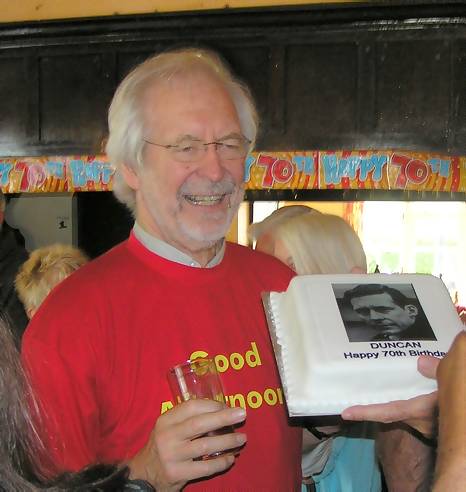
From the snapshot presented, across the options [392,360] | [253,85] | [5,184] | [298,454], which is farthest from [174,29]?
[392,360]

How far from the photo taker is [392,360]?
3.76 ft

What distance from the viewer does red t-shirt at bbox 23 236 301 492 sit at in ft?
4.67

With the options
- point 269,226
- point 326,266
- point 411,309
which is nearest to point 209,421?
point 411,309

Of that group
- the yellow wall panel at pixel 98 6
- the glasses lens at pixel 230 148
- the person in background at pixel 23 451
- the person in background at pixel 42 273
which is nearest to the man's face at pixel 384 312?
the person in background at pixel 23 451

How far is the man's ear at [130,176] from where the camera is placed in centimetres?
175

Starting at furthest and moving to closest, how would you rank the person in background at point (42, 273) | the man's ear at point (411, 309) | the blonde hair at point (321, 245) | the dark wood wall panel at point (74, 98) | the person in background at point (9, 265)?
the dark wood wall panel at point (74, 98) < the person in background at point (9, 265) < the person in background at point (42, 273) < the blonde hair at point (321, 245) < the man's ear at point (411, 309)

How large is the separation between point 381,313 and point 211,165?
61 centimetres

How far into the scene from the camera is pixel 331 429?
70.2 inches

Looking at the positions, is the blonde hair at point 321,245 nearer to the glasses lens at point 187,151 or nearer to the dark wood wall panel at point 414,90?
the glasses lens at point 187,151

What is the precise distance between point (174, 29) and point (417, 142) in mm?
1896

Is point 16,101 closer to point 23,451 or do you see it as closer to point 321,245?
point 321,245

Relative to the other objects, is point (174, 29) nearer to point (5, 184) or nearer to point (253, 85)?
point (253, 85)

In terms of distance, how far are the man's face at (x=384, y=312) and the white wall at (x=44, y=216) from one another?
189 inches

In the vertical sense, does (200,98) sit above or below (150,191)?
above
